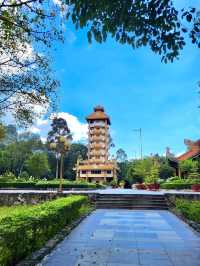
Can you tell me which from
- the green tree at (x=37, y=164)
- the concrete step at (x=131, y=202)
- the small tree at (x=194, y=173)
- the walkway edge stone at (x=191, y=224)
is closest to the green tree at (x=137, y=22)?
the walkway edge stone at (x=191, y=224)

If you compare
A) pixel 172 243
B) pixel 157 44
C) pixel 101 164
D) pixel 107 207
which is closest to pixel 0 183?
pixel 107 207

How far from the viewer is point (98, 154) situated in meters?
74.7

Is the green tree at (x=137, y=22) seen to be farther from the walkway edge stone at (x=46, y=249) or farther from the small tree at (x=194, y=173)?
the small tree at (x=194, y=173)

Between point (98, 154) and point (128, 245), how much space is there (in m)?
66.6

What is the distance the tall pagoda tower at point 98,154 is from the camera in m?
72.1

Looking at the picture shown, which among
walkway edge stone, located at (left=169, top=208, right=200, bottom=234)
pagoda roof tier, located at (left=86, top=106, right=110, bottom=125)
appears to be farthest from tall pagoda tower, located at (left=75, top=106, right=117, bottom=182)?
walkway edge stone, located at (left=169, top=208, right=200, bottom=234)

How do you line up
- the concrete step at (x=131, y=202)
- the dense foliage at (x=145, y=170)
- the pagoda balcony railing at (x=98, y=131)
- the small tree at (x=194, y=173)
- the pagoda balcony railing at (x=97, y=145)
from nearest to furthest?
the concrete step at (x=131, y=202) < the small tree at (x=194, y=173) < the dense foliage at (x=145, y=170) < the pagoda balcony railing at (x=97, y=145) < the pagoda balcony railing at (x=98, y=131)

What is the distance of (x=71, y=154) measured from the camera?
77500 millimetres

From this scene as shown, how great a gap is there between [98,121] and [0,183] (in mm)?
43466

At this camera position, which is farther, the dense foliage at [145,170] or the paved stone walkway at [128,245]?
the dense foliage at [145,170]

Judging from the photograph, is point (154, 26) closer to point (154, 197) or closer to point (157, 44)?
point (157, 44)

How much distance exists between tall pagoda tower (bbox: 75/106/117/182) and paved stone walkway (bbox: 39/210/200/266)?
189 feet

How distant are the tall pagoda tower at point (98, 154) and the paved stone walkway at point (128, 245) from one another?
189 ft

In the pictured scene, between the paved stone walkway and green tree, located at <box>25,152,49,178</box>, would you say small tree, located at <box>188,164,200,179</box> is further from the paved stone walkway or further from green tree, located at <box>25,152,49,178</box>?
green tree, located at <box>25,152,49,178</box>
